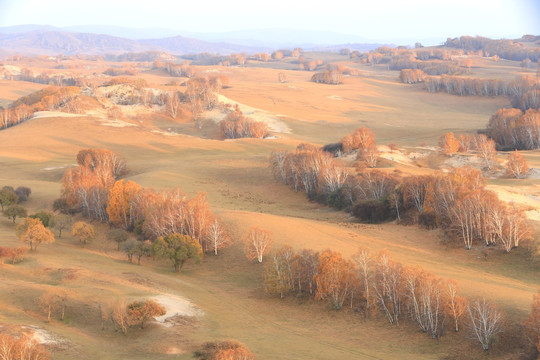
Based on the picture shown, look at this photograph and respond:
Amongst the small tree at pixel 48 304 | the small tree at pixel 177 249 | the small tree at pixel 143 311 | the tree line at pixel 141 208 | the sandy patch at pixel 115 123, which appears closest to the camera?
the small tree at pixel 143 311

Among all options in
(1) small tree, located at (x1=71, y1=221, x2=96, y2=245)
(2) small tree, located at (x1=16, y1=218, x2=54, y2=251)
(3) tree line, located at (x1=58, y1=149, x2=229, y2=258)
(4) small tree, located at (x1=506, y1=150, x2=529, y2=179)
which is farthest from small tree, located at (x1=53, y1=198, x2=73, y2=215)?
(4) small tree, located at (x1=506, y1=150, x2=529, y2=179)

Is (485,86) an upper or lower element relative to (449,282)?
upper

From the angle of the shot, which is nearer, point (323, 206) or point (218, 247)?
point (218, 247)

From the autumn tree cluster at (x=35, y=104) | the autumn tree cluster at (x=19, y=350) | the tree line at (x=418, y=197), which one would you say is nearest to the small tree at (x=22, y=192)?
the tree line at (x=418, y=197)

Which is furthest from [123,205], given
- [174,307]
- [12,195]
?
[174,307]

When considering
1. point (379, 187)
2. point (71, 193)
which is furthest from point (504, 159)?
point (71, 193)

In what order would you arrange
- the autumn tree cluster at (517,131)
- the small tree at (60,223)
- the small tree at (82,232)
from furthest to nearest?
the autumn tree cluster at (517,131)
the small tree at (60,223)
the small tree at (82,232)

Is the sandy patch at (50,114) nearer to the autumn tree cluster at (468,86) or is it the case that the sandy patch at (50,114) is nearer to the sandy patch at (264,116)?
the sandy patch at (264,116)

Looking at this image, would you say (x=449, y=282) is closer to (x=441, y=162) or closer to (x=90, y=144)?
(x=441, y=162)
